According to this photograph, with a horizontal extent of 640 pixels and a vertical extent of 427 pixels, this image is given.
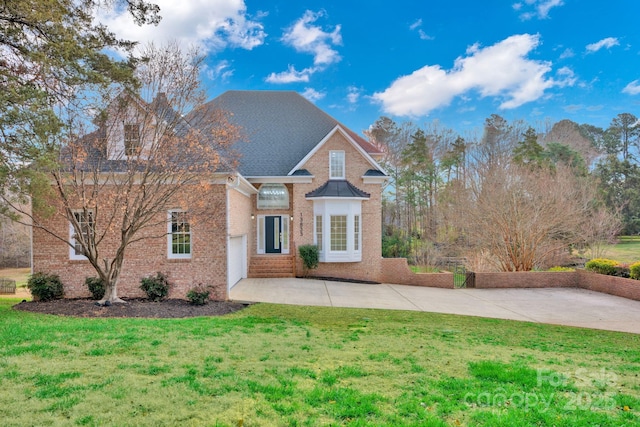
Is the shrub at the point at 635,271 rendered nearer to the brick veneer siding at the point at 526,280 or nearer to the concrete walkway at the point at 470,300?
the concrete walkway at the point at 470,300

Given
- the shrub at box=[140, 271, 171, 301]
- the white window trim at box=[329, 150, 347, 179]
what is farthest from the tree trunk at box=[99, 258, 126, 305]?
the white window trim at box=[329, 150, 347, 179]

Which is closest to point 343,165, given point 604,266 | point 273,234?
point 273,234

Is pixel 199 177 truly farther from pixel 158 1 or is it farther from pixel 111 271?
pixel 158 1

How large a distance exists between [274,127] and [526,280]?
16340mm

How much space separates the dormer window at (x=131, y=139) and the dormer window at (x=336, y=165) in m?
10.6

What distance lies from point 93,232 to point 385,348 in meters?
9.57

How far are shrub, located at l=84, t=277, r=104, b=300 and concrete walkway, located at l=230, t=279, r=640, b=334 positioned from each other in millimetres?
4360

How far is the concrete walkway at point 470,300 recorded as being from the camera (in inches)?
472

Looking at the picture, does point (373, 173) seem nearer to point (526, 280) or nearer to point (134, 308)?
point (526, 280)

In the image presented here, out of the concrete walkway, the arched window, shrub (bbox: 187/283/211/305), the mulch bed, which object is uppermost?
the arched window

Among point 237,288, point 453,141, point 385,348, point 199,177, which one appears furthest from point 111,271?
point 453,141

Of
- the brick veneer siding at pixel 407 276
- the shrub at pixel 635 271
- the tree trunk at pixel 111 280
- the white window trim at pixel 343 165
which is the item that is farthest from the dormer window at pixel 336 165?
the shrub at pixel 635 271

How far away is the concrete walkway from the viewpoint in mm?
12000

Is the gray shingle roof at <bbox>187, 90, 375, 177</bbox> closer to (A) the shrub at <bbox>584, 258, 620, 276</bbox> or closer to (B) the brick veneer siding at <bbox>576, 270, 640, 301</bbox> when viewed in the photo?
(A) the shrub at <bbox>584, 258, 620, 276</bbox>
